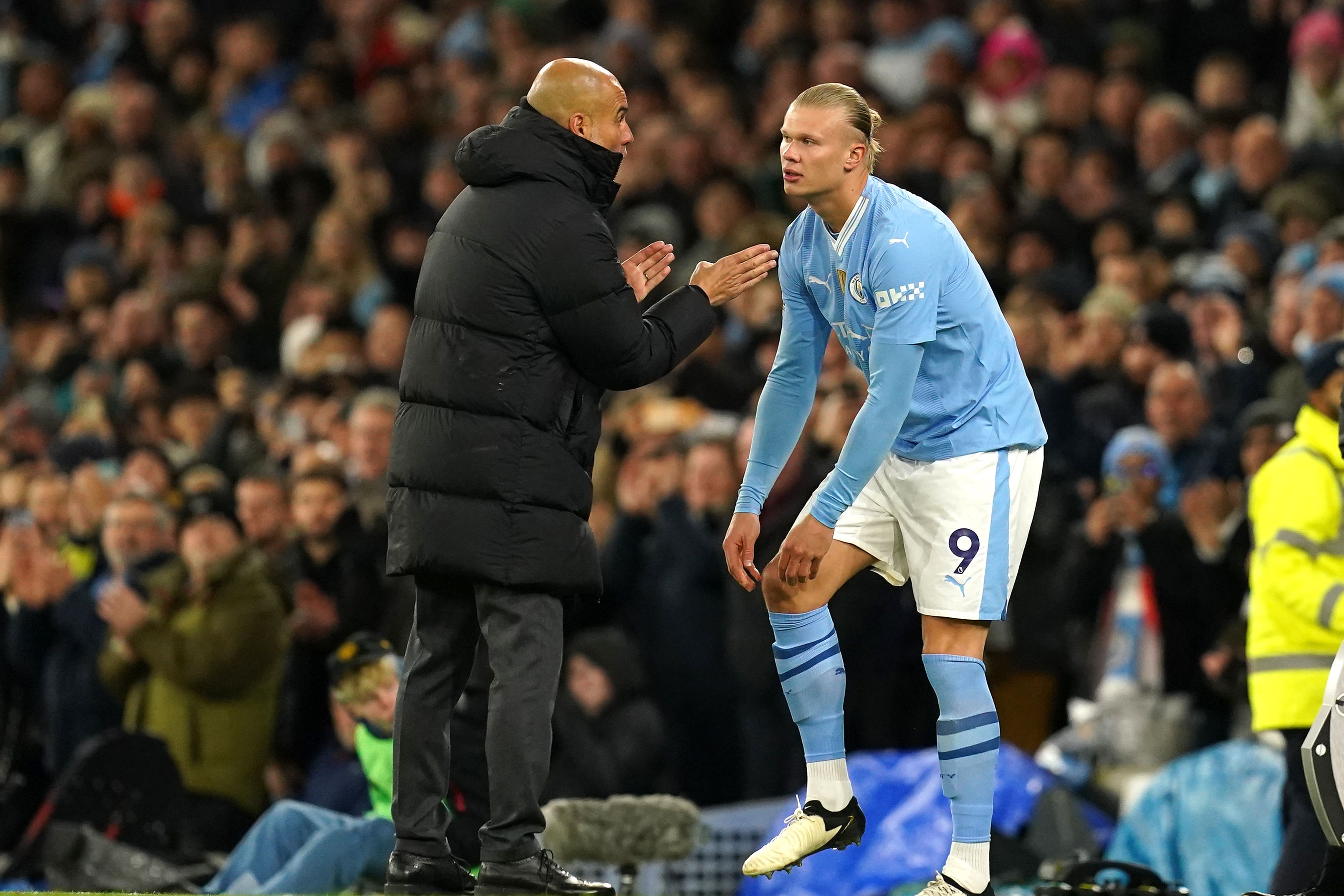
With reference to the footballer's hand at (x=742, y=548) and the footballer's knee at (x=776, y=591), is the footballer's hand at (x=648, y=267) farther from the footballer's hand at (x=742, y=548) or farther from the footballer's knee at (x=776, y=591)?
the footballer's knee at (x=776, y=591)

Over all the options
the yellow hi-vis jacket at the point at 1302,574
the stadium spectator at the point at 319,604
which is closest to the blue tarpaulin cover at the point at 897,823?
the yellow hi-vis jacket at the point at 1302,574

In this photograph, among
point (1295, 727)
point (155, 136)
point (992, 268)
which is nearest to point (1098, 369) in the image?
point (992, 268)

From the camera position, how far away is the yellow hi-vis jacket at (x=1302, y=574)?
6.85 metres

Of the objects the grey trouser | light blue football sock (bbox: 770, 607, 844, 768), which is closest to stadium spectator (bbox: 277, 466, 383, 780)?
the grey trouser

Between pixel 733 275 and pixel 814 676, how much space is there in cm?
118

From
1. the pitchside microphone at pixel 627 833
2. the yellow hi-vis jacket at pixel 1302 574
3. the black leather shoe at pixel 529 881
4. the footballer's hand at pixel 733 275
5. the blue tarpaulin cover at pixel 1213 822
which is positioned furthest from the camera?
the blue tarpaulin cover at pixel 1213 822

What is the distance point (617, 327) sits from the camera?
5.72 m

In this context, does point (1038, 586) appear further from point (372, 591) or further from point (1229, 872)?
point (372, 591)

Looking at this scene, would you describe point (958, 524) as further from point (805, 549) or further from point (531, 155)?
point (531, 155)

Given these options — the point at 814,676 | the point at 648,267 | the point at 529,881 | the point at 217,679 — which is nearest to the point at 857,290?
the point at 648,267

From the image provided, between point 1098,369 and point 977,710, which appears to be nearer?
point 977,710

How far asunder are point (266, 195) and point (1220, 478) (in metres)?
7.96

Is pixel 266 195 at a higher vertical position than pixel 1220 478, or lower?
higher

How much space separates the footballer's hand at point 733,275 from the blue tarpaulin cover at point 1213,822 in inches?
124
